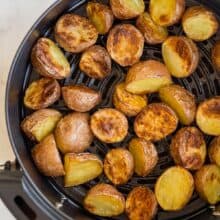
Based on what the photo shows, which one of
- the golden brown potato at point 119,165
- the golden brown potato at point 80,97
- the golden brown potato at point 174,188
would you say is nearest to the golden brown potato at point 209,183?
the golden brown potato at point 174,188

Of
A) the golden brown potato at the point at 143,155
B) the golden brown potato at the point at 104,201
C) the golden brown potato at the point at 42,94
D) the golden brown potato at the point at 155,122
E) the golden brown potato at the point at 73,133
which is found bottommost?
the golden brown potato at the point at 104,201

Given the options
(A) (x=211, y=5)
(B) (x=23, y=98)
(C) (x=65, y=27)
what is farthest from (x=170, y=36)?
(B) (x=23, y=98)

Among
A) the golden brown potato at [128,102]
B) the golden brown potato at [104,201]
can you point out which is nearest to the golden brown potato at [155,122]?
the golden brown potato at [128,102]

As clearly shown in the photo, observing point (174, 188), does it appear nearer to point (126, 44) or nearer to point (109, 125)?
point (109, 125)

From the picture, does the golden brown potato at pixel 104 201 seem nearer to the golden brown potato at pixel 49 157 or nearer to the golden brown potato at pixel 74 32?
the golden brown potato at pixel 49 157

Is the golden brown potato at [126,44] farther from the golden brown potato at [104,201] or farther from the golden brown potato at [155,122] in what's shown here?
the golden brown potato at [104,201]

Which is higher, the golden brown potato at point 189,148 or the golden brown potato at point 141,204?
the golden brown potato at point 189,148
